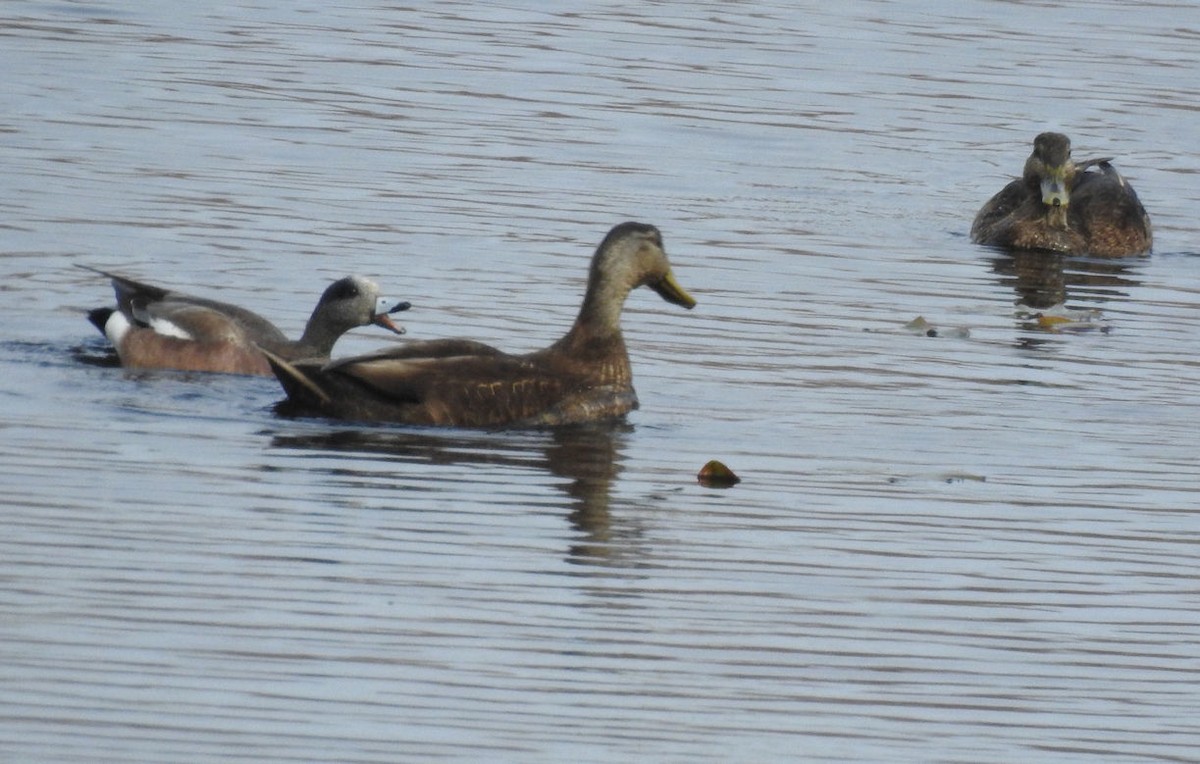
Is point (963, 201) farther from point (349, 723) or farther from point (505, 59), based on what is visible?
point (349, 723)

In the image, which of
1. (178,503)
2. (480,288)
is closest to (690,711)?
(178,503)

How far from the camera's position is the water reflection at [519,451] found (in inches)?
440

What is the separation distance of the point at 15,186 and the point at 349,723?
38.0ft

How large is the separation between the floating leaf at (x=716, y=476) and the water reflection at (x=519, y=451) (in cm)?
40

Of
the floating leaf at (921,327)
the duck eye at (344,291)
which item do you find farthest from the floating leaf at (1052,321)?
the duck eye at (344,291)

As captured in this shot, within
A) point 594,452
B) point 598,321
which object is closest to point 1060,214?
point 598,321

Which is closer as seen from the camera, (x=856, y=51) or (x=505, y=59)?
(x=505, y=59)

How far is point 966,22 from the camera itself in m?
32.4

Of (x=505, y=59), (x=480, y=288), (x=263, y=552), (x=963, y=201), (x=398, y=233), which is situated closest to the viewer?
(x=263, y=552)

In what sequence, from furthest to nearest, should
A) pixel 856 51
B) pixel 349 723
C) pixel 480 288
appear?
pixel 856 51 < pixel 480 288 < pixel 349 723

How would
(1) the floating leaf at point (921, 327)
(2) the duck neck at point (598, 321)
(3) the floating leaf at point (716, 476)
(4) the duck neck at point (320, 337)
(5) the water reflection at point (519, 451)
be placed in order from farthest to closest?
(1) the floating leaf at point (921, 327) → (4) the duck neck at point (320, 337) → (2) the duck neck at point (598, 321) → (3) the floating leaf at point (716, 476) → (5) the water reflection at point (519, 451)

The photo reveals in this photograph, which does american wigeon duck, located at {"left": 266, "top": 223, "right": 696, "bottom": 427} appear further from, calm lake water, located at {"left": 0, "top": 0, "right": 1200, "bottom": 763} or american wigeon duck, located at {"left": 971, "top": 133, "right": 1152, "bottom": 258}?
american wigeon duck, located at {"left": 971, "top": 133, "right": 1152, "bottom": 258}

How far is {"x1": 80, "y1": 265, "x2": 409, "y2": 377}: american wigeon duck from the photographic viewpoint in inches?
533

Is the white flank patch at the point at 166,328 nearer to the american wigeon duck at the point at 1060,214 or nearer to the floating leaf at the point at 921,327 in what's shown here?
the floating leaf at the point at 921,327
